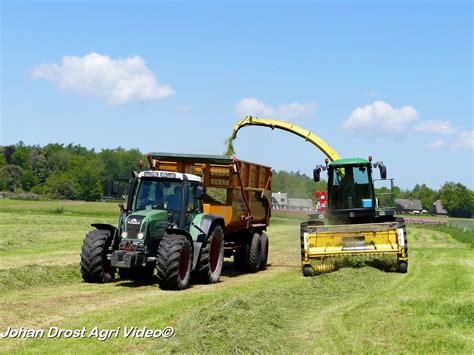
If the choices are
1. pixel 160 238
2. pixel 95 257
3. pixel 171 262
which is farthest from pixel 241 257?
pixel 95 257

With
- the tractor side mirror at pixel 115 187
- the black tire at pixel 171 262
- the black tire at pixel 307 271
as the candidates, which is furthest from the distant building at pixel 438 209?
the black tire at pixel 171 262

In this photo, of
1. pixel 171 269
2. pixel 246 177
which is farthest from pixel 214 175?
pixel 171 269

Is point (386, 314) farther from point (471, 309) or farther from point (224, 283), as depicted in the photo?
point (224, 283)

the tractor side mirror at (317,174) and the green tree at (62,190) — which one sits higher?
the green tree at (62,190)

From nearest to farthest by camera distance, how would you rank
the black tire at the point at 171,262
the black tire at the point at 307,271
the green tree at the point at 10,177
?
the black tire at the point at 171,262
the black tire at the point at 307,271
the green tree at the point at 10,177

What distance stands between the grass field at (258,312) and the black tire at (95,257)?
347 millimetres

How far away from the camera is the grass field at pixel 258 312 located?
281 inches

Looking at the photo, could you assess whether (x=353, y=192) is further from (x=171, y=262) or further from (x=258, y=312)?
(x=258, y=312)

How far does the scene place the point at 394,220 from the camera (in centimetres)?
1719

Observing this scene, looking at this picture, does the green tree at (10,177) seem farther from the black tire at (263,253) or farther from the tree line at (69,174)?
the black tire at (263,253)

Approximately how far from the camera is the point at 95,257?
475 inches

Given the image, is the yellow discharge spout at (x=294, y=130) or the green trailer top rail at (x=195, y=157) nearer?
the green trailer top rail at (x=195, y=157)

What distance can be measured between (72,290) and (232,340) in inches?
195

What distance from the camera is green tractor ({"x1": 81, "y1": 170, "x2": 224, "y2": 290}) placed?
1167 centimetres
